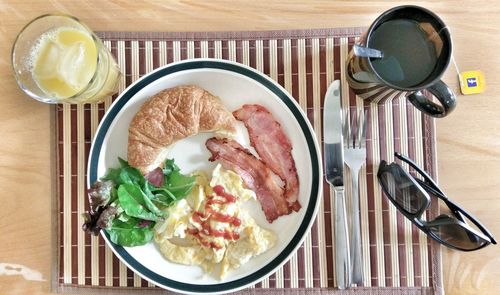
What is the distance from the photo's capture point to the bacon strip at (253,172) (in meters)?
1.52

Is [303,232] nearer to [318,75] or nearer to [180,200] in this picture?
[180,200]

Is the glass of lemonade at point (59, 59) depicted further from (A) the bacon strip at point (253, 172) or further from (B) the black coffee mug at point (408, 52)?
(B) the black coffee mug at point (408, 52)

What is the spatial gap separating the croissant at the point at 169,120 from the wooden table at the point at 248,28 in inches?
9.5

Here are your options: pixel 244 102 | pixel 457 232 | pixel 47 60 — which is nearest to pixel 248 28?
pixel 244 102

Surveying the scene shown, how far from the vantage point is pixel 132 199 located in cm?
145

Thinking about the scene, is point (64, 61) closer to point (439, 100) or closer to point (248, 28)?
point (248, 28)

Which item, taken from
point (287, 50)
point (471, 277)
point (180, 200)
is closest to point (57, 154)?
point (180, 200)

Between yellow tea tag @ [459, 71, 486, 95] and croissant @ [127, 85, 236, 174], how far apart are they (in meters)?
0.73

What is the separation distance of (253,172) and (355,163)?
1.03ft

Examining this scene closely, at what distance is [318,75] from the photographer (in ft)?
5.06

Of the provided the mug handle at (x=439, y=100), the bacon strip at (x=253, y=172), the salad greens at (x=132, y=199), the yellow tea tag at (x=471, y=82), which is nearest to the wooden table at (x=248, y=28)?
the yellow tea tag at (x=471, y=82)

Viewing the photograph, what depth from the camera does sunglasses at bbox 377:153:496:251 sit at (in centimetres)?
141

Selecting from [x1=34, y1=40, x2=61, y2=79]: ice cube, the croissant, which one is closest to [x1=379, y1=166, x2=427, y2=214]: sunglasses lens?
the croissant

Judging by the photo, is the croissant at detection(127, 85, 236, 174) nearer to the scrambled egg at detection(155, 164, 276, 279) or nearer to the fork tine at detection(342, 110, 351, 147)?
the scrambled egg at detection(155, 164, 276, 279)
